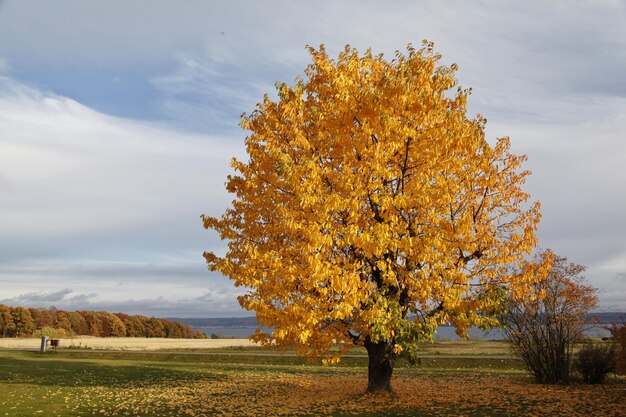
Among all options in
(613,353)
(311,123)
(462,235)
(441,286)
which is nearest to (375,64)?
(311,123)

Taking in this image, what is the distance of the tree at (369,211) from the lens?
15.8 metres

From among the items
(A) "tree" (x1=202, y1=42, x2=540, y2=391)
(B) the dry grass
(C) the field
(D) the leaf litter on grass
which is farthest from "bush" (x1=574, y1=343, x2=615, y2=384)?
(B) the dry grass

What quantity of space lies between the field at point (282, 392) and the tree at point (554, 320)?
4.27ft

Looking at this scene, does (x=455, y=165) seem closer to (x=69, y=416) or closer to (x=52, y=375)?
(x=69, y=416)

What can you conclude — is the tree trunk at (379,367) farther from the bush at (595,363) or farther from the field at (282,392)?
the bush at (595,363)

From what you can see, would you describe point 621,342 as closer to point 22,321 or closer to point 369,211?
point 369,211

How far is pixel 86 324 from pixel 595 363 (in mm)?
103130

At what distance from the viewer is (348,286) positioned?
15336 millimetres

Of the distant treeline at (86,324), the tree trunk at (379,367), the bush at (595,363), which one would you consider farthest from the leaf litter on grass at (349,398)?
the distant treeline at (86,324)

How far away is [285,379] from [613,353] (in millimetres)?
15974

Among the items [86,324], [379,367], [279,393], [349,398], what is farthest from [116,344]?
[86,324]

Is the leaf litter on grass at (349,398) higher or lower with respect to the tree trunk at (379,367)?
lower

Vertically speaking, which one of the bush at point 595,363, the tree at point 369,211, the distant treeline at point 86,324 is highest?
the tree at point 369,211

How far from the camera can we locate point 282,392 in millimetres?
22078
